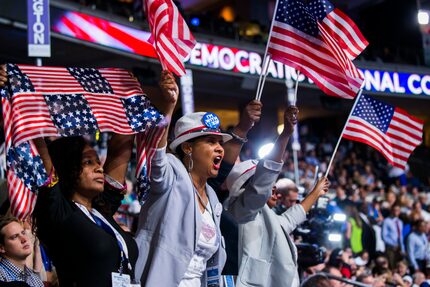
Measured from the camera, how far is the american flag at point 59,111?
3.28 meters

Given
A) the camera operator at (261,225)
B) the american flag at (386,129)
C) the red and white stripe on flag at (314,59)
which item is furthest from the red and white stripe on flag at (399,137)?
the camera operator at (261,225)

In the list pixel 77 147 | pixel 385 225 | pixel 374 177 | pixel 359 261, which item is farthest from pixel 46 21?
pixel 374 177

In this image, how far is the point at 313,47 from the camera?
525 cm

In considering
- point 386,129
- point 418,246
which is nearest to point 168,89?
point 386,129

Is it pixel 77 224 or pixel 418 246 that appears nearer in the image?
pixel 77 224

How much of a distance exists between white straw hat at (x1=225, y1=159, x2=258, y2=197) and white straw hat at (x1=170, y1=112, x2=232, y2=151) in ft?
1.78

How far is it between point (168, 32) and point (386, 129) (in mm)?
2639

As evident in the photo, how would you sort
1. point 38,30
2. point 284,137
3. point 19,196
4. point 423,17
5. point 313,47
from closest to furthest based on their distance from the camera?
point 19,196
point 284,137
point 313,47
point 38,30
point 423,17

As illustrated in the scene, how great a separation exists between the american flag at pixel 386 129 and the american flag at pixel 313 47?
80 cm

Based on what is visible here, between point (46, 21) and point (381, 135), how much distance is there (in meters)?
2.88

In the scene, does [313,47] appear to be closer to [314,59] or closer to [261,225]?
[314,59]

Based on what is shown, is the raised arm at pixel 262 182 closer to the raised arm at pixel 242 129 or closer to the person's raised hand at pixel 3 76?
the raised arm at pixel 242 129

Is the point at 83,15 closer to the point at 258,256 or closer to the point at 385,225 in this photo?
the point at 385,225

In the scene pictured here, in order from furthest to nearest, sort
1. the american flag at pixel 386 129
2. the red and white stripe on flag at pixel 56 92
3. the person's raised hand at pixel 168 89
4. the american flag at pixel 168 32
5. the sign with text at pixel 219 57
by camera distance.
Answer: the sign with text at pixel 219 57, the american flag at pixel 386 129, the american flag at pixel 168 32, the person's raised hand at pixel 168 89, the red and white stripe on flag at pixel 56 92
